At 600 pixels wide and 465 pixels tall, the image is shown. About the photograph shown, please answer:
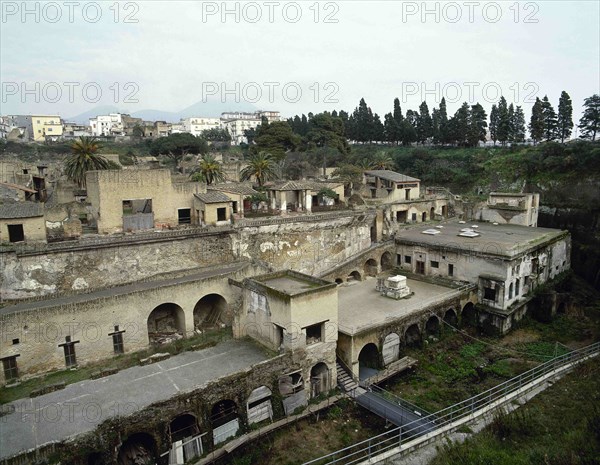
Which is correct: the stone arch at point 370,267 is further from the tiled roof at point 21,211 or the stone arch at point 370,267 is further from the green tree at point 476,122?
the green tree at point 476,122

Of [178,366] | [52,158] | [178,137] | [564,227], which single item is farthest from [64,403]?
[52,158]

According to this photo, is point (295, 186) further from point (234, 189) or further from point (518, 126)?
point (518, 126)

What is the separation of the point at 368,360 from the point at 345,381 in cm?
270

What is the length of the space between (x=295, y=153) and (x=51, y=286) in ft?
Result: 155

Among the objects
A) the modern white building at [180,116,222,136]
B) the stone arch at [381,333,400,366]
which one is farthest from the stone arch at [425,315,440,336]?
the modern white building at [180,116,222,136]

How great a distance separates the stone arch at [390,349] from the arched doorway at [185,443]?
11.1 meters

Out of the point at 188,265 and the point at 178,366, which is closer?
the point at 178,366

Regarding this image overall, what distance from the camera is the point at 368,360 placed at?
25.1 meters

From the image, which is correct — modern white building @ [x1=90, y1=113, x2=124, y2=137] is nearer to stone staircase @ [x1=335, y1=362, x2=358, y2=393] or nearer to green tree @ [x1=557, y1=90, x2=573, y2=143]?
green tree @ [x1=557, y1=90, x2=573, y2=143]

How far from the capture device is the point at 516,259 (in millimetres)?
30906

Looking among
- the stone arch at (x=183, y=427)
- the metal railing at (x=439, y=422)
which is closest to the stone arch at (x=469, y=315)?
the metal railing at (x=439, y=422)

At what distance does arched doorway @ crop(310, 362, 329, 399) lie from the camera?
22055 mm

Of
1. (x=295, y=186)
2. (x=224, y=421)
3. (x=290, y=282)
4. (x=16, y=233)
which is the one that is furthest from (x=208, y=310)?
(x=295, y=186)

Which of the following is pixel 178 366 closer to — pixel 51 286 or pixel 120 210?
pixel 51 286
